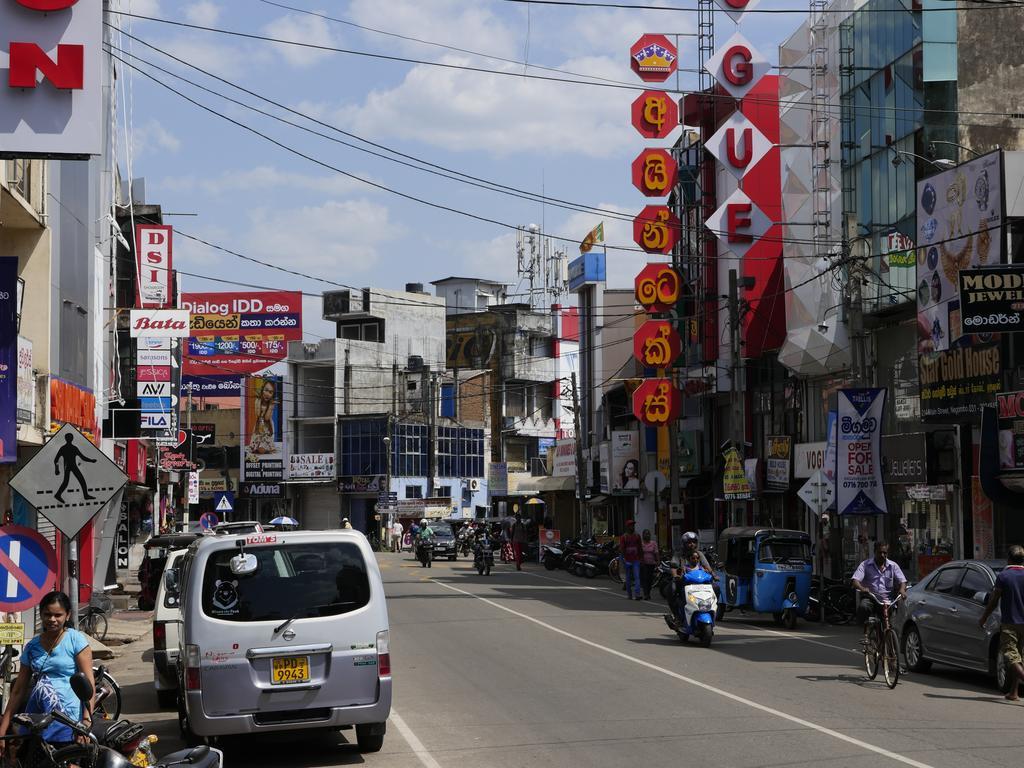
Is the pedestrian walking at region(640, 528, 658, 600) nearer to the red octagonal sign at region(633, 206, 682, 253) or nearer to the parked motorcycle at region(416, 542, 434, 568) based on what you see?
the red octagonal sign at region(633, 206, 682, 253)

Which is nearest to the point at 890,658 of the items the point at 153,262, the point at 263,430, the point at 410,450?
the point at 153,262

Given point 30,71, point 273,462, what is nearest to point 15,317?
point 30,71

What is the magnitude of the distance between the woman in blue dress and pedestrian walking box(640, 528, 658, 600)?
1038 inches

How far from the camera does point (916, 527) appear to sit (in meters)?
35.4

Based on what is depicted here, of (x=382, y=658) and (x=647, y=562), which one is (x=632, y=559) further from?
(x=382, y=658)

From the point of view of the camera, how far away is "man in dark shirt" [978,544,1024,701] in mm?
15914

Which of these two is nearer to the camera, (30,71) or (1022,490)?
(30,71)

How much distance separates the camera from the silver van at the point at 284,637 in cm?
1186

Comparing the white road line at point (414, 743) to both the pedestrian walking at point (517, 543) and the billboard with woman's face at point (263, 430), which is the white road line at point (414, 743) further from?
the billboard with woman's face at point (263, 430)

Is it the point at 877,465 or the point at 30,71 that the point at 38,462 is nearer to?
the point at 30,71

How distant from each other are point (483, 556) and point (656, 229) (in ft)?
43.5

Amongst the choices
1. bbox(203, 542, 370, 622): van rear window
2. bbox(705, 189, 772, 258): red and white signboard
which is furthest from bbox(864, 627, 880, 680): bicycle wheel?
bbox(705, 189, 772, 258): red and white signboard

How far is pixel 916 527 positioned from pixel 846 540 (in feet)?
15.7

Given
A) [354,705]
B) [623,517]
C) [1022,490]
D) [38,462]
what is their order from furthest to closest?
[623,517], [1022,490], [38,462], [354,705]
